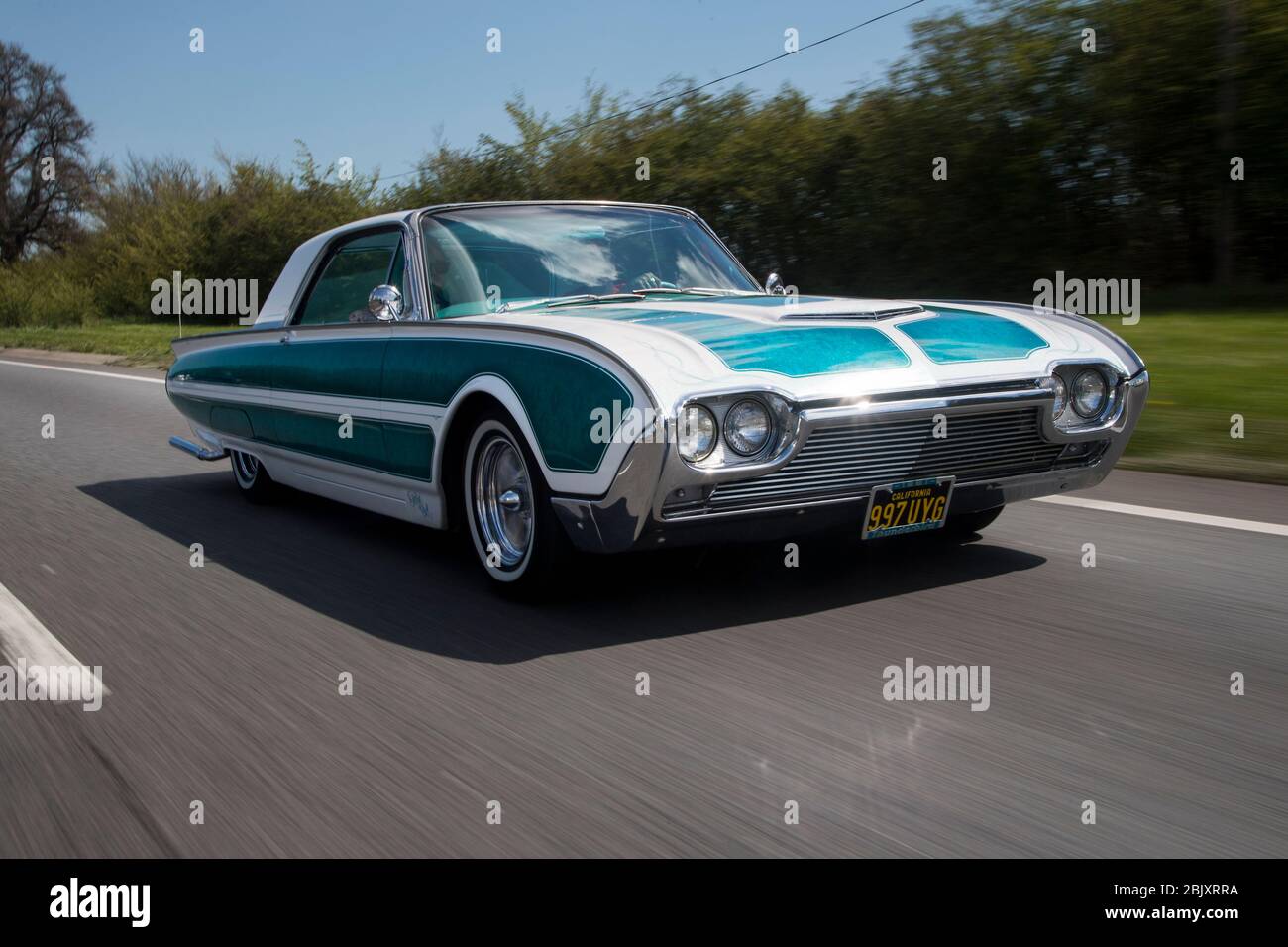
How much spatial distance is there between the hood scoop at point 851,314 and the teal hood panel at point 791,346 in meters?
0.12

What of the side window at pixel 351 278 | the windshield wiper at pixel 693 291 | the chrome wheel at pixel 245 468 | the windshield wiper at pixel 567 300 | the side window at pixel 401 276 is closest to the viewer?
the windshield wiper at pixel 567 300

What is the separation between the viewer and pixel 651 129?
70.8 feet

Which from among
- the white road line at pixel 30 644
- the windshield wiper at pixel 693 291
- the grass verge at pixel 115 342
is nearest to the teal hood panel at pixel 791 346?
the windshield wiper at pixel 693 291

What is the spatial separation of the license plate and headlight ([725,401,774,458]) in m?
0.45

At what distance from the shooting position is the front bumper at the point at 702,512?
387cm

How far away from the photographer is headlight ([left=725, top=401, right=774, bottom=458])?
3955 millimetres

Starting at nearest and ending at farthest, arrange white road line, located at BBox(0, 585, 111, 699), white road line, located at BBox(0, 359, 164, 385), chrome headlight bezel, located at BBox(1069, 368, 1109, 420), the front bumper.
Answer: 1. the front bumper
2. white road line, located at BBox(0, 585, 111, 699)
3. chrome headlight bezel, located at BBox(1069, 368, 1109, 420)
4. white road line, located at BBox(0, 359, 164, 385)

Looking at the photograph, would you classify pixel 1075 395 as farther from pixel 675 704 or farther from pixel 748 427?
pixel 675 704

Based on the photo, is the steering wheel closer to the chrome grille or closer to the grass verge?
the chrome grille

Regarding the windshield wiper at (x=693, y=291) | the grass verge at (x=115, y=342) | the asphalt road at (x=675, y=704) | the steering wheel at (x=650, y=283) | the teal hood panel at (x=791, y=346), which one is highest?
the grass verge at (x=115, y=342)

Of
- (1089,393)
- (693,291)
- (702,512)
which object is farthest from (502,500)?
(1089,393)

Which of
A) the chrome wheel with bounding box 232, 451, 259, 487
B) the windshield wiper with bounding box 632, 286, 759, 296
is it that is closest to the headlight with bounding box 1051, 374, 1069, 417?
the windshield wiper with bounding box 632, 286, 759, 296

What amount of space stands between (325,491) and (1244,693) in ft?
13.1

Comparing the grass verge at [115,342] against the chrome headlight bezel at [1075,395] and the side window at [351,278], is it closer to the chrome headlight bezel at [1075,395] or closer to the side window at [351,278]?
the side window at [351,278]
